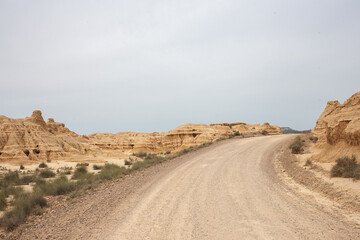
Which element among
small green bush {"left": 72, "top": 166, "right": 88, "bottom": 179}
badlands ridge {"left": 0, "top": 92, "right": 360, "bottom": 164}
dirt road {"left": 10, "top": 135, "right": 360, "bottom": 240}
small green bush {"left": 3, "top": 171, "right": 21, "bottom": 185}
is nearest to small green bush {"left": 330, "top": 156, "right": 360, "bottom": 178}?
badlands ridge {"left": 0, "top": 92, "right": 360, "bottom": 164}

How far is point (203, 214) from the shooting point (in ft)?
20.9

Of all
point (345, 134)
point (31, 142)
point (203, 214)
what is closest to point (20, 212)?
point (203, 214)

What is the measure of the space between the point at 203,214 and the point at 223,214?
53 cm

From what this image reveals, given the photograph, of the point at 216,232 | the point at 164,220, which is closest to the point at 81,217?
the point at 164,220

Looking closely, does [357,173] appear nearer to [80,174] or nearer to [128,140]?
[80,174]

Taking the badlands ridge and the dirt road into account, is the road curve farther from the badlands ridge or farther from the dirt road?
the badlands ridge

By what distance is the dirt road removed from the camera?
5156 mm

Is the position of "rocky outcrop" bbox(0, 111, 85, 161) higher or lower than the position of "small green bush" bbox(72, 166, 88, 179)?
higher

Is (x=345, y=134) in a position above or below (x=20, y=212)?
above

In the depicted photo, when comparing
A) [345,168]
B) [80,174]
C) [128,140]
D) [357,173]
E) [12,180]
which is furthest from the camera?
[128,140]

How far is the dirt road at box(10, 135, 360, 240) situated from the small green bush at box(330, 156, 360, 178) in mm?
1925

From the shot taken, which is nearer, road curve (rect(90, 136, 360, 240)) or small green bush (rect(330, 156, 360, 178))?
road curve (rect(90, 136, 360, 240))

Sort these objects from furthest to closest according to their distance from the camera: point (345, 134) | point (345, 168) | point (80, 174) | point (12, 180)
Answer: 1. point (80, 174)
2. point (12, 180)
3. point (345, 134)
4. point (345, 168)

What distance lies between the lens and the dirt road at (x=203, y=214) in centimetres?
516
